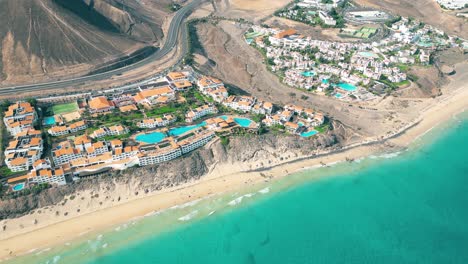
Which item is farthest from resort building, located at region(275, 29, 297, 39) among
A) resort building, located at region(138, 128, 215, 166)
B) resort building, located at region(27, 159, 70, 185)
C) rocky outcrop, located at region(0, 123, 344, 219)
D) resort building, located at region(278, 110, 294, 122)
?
resort building, located at region(27, 159, 70, 185)

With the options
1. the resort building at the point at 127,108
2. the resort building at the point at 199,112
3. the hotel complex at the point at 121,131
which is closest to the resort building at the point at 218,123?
the hotel complex at the point at 121,131

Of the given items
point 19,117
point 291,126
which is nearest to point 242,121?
point 291,126

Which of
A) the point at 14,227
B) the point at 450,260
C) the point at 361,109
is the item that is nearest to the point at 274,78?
the point at 361,109

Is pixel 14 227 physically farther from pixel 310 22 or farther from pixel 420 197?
pixel 310 22

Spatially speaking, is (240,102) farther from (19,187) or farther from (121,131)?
(19,187)

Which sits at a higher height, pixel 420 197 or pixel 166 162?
pixel 166 162

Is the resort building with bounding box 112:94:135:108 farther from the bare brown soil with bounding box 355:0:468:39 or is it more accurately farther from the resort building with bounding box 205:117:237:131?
the bare brown soil with bounding box 355:0:468:39

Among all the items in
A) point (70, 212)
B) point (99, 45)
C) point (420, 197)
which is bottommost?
point (420, 197)
